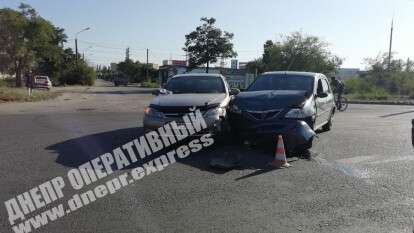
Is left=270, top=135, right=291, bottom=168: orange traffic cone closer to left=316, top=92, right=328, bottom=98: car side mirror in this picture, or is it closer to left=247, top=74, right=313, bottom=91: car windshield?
left=247, top=74, right=313, bottom=91: car windshield

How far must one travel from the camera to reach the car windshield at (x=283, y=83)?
11422mm

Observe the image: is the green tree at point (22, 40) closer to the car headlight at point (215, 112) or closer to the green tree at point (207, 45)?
the green tree at point (207, 45)

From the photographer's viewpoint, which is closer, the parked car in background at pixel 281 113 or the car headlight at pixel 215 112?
the parked car in background at pixel 281 113

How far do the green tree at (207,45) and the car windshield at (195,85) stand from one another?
4435 cm

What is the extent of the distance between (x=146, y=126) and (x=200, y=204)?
4.37m

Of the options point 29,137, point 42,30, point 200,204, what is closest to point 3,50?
point 42,30

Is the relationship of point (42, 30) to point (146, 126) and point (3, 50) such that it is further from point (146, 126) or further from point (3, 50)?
point (146, 126)

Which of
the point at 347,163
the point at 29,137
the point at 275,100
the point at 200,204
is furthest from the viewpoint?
the point at 29,137

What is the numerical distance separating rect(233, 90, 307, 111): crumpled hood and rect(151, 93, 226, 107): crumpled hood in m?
0.49

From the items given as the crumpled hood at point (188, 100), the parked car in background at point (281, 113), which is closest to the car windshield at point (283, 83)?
the parked car in background at point (281, 113)

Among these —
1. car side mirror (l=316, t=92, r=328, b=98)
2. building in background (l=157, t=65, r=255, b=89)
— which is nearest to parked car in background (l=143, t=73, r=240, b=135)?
car side mirror (l=316, t=92, r=328, b=98)

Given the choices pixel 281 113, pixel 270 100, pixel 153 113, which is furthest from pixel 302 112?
pixel 153 113

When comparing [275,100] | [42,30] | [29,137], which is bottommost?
[29,137]

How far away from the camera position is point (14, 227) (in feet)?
17.1
